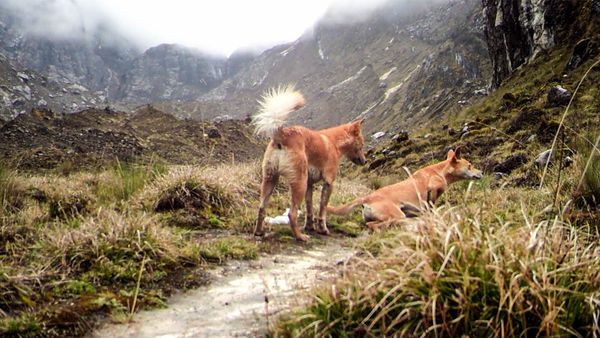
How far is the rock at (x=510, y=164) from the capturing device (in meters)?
15.5

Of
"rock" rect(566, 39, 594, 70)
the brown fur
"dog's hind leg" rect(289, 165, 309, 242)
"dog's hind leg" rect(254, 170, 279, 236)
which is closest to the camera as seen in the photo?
"dog's hind leg" rect(289, 165, 309, 242)

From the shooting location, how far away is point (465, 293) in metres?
3.04

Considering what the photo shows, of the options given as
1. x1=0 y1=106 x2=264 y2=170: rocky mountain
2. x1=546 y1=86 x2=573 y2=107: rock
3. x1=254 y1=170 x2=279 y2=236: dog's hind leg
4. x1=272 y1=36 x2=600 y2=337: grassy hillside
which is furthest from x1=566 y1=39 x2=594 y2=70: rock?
x1=272 y1=36 x2=600 y2=337: grassy hillside

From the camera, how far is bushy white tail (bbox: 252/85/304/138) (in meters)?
7.30

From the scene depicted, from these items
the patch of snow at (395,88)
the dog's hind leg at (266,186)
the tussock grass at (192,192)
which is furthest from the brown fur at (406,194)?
the patch of snow at (395,88)

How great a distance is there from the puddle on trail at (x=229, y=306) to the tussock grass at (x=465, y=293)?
1.55ft

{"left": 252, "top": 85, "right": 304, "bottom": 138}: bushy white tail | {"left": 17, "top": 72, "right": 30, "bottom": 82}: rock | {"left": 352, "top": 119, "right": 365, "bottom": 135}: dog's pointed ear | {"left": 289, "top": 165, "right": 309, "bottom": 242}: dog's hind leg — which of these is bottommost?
{"left": 289, "top": 165, "right": 309, "bottom": 242}: dog's hind leg

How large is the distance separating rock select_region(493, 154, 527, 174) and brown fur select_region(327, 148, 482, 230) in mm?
5016

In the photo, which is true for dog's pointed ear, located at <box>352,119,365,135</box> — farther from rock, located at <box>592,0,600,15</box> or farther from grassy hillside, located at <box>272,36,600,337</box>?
rock, located at <box>592,0,600,15</box>

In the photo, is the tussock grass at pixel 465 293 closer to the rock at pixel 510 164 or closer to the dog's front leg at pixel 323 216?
the dog's front leg at pixel 323 216

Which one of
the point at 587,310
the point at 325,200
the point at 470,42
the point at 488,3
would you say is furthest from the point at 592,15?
the point at 470,42

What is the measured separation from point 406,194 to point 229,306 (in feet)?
19.4

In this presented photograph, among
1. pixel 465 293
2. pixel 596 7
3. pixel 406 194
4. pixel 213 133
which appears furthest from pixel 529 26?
pixel 465 293

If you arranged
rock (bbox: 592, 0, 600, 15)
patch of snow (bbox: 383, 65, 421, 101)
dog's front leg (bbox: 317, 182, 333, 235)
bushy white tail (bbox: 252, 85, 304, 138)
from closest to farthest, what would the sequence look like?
bushy white tail (bbox: 252, 85, 304, 138) < dog's front leg (bbox: 317, 182, 333, 235) < rock (bbox: 592, 0, 600, 15) < patch of snow (bbox: 383, 65, 421, 101)
